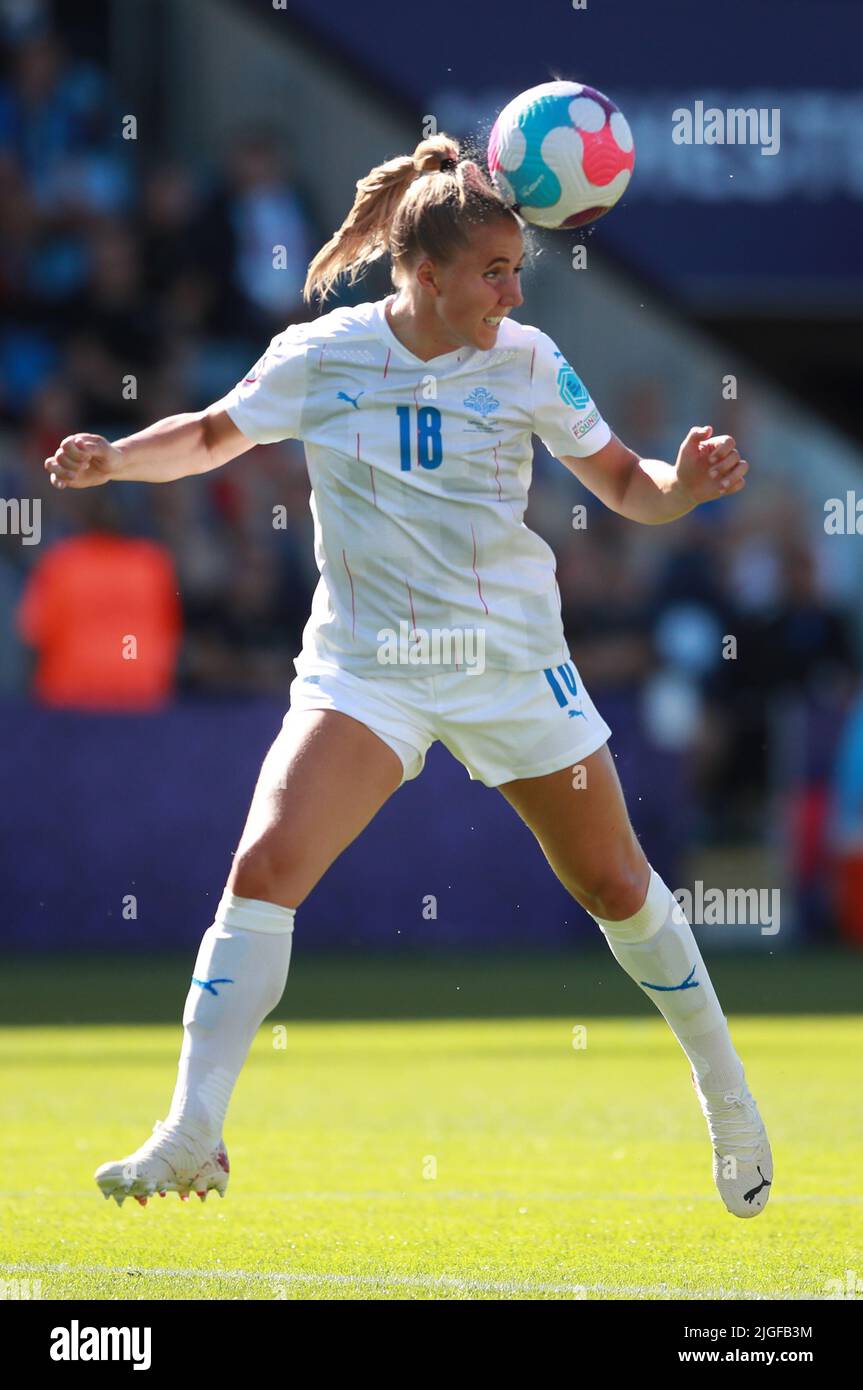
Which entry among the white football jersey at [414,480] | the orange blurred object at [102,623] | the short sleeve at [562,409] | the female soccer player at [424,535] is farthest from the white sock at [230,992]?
the orange blurred object at [102,623]

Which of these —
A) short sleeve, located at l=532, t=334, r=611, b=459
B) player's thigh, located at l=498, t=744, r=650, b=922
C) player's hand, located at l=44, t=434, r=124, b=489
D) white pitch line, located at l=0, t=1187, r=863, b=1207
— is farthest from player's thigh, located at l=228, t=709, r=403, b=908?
white pitch line, located at l=0, t=1187, r=863, b=1207

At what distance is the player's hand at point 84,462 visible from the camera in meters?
5.18

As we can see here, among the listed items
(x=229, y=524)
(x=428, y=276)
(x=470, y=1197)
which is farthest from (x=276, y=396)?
(x=229, y=524)

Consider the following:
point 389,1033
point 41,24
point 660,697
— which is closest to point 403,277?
point 389,1033

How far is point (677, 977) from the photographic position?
5.49 m

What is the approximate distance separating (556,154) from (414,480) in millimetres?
747

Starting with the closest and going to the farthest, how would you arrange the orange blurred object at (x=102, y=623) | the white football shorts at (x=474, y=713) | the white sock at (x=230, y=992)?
the white sock at (x=230, y=992) < the white football shorts at (x=474, y=713) < the orange blurred object at (x=102, y=623)

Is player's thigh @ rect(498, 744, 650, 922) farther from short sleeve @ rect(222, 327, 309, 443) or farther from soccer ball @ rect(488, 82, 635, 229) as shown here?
soccer ball @ rect(488, 82, 635, 229)

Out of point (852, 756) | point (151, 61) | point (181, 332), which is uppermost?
point (151, 61)

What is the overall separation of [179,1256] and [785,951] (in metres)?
8.59

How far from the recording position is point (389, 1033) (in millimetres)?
9961

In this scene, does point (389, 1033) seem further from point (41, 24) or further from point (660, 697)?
point (41, 24)

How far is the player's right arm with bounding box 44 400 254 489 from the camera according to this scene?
204 inches

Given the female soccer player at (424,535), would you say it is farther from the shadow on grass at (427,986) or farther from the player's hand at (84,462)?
the shadow on grass at (427,986)
